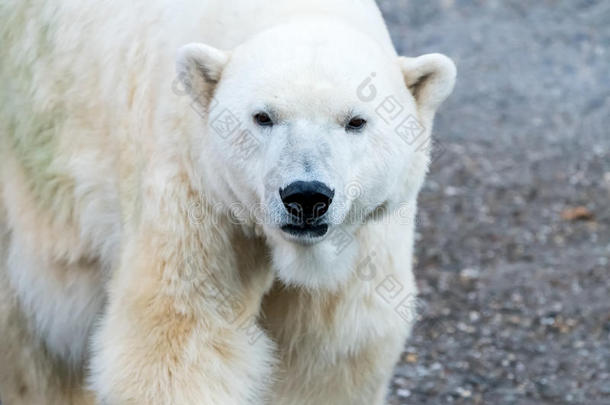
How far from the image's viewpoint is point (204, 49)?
110 inches

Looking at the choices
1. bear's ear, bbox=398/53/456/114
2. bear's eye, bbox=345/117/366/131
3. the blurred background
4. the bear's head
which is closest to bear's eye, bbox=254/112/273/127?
the bear's head

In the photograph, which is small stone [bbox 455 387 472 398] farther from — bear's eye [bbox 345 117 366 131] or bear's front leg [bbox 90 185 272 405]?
bear's eye [bbox 345 117 366 131]

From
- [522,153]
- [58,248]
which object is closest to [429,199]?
[522,153]

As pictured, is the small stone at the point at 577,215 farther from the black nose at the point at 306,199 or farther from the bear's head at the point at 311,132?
the black nose at the point at 306,199

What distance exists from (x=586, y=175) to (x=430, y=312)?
1749mm

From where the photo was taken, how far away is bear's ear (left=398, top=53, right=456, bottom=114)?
9.61 ft

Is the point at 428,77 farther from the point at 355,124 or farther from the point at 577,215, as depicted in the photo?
the point at 577,215

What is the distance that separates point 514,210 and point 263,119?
3.42 meters

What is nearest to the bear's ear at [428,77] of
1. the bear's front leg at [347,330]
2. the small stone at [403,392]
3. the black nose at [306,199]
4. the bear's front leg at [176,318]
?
the bear's front leg at [347,330]

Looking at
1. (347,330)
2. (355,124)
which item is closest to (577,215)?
(347,330)

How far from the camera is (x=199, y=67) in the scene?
2814 millimetres

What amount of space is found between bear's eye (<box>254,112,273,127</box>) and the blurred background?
1.93m

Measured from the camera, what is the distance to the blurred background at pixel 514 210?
15.0ft

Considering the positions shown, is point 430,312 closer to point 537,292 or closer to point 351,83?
point 537,292
